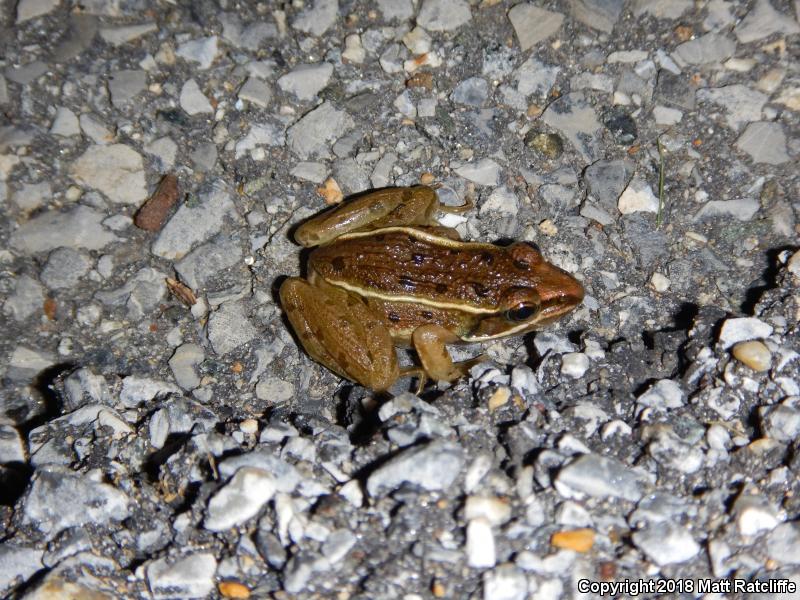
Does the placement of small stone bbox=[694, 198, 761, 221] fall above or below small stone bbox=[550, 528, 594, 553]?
above

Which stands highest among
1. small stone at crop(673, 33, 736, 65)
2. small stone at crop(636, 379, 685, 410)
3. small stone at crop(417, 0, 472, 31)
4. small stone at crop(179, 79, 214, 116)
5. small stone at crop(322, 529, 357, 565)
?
small stone at crop(417, 0, 472, 31)

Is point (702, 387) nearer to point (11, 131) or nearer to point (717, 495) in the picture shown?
point (717, 495)

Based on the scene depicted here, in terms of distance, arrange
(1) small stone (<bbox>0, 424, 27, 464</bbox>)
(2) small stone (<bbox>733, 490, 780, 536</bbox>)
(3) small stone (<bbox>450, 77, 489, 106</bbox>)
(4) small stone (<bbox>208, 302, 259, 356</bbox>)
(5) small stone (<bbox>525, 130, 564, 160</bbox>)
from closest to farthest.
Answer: (2) small stone (<bbox>733, 490, 780, 536</bbox>)
(1) small stone (<bbox>0, 424, 27, 464</bbox>)
(4) small stone (<bbox>208, 302, 259, 356</bbox>)
(5) small stone (<bbox>525, 130, 564, 160</bbox>)
(3) small stone (<bbox>450, 77, 489, 106</bbox>)

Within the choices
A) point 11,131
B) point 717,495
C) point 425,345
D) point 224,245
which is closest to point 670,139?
point 425,345

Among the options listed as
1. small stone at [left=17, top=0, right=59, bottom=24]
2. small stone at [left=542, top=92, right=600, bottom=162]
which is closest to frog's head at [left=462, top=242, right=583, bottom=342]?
small stone at [left=542, top=92, right=600, bottom=162]

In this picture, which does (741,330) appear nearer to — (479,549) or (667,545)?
(667,545)

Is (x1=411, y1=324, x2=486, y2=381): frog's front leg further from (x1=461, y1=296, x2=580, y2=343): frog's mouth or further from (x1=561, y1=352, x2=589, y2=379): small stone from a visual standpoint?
(x1=561, y1=352, x2=589, y2=379): small stone
